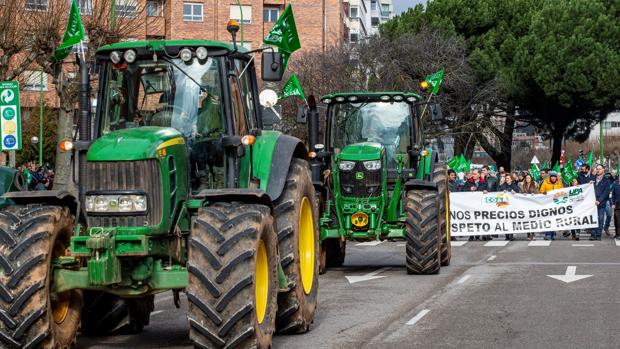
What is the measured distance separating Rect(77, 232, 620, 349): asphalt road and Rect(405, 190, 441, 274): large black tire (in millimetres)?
314

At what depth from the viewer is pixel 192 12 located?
7475 centimetres

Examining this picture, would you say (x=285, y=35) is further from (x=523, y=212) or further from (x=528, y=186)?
(x=528, y=186)

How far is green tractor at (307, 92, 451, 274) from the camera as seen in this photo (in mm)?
17609

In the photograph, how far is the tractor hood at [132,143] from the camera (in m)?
9.12

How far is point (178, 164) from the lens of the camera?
31.4 feet

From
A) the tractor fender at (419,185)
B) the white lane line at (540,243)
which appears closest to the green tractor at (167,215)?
the tractor fender at (419,185)

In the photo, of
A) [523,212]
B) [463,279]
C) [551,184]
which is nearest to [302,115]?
[463,279]

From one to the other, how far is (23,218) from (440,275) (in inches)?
383

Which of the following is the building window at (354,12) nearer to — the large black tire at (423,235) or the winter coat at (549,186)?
the winter coat at (549,186)

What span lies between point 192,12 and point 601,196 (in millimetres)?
49176

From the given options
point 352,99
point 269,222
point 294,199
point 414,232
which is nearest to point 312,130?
point 352,99

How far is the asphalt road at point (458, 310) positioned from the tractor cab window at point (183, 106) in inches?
66.5

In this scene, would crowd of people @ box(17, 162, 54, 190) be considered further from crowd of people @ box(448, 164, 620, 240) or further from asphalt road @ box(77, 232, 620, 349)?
asphalt road @ box(77, 232, 620, 349)

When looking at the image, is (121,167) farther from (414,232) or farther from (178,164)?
(414,232)
